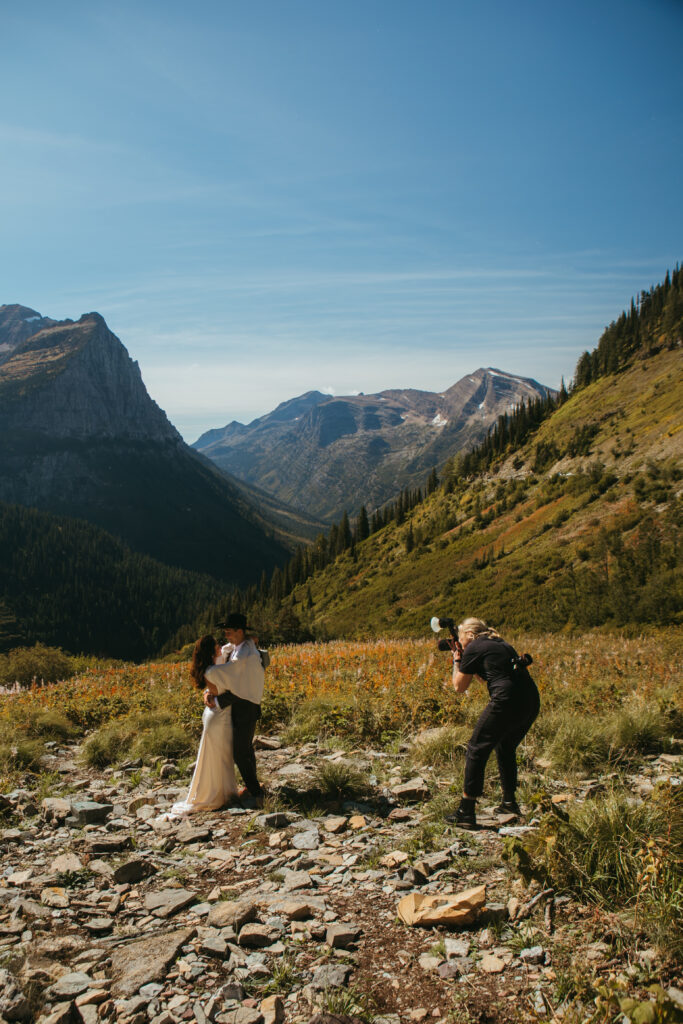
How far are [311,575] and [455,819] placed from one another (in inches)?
4652

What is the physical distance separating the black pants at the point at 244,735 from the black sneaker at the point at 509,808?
121 inches

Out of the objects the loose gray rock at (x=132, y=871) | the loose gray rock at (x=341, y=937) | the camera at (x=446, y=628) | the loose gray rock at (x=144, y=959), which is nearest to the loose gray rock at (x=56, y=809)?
the loose gray rock at (x=132, y=871)

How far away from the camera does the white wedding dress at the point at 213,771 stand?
7.16m

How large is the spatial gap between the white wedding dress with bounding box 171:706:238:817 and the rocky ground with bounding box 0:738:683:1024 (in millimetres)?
248

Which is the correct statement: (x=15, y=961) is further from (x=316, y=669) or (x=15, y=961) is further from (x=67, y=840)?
(x=316, y=669)

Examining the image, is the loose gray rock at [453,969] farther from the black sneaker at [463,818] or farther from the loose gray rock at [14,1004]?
the loose gray rock at [14,1004]

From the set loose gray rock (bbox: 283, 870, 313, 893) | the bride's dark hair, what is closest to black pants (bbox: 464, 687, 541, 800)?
loose gray rock (bbox: 283, 870, 313, 893)

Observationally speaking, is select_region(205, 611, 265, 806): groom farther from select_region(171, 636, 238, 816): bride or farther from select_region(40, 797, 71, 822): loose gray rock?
select_region(40, 797, 71, 822): loose gray rock

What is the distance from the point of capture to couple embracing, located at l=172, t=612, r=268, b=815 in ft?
23.7

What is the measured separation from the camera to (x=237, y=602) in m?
124

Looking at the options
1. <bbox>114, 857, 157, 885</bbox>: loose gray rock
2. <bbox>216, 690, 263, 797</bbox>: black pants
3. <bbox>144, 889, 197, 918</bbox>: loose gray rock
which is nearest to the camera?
<bbox>144, 889, 197, 918</bbox>: loose gray rock

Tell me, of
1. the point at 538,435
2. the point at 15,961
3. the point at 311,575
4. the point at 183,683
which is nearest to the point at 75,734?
the point at 183,683

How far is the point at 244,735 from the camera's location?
7379mm

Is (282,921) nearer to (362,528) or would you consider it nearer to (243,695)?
(243,695)
